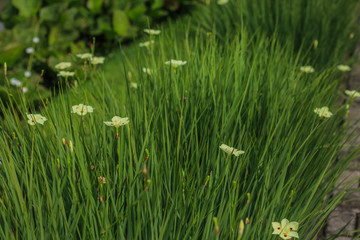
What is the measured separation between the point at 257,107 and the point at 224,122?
39cm

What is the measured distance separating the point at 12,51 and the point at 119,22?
1.17 m

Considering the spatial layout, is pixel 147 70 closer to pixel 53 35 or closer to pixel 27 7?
pixel 53 35

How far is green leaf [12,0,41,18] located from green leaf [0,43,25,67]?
0.63m

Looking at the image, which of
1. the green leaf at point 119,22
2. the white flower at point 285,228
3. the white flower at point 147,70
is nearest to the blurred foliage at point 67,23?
the green leaf at point 119,22

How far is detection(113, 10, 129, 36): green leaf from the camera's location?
162 inches

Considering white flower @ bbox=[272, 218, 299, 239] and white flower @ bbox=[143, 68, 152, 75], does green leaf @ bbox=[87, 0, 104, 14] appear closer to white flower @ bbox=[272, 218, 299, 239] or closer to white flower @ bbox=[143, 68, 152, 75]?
white flower @ bbox=[143, 68, 152, 75]

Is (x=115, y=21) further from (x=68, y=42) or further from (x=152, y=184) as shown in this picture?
(x=152, y=184)

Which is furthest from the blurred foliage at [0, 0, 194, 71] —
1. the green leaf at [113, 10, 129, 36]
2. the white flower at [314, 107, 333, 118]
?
the white flower at [314, 107, 333, 118]

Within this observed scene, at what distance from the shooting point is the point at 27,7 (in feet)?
12.9

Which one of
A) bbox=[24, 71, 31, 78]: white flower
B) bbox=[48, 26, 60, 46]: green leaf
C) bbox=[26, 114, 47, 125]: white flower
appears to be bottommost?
bbox=[24, 71, 31, 78]: white flower

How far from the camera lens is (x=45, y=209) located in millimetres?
1471

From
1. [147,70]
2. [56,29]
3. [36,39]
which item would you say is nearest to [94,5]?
[56,29]

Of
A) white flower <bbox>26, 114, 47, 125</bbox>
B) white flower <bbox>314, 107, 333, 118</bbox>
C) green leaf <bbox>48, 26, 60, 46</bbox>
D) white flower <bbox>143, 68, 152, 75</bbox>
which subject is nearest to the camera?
white flower <bbox>26, 114, 47, 125</bbox>

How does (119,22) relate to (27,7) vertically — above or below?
below
